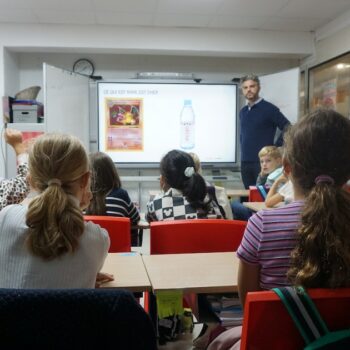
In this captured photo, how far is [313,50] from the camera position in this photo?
5348mm

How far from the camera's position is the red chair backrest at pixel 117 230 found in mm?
1800

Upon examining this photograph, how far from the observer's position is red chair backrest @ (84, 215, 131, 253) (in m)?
1.80

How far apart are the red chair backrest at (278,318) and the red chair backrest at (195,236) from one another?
0.96m

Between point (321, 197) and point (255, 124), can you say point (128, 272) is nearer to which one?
point (321, 197)

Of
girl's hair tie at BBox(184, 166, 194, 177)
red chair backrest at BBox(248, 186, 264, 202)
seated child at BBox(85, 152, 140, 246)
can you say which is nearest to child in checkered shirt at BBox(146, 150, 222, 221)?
girl's hair tie at BBox(184, 166, 194, 177)

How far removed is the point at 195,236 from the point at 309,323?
101cm

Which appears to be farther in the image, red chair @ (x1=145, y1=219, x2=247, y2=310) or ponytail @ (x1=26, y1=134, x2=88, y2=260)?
red chair @ (x1=145, y1=219, x2=247, y2=310)

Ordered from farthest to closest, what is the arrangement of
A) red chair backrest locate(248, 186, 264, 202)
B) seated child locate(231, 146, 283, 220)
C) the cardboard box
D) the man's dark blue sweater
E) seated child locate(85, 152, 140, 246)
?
the man's dark blue sweater, the cardboard box, seated child locate(231, 146, 283, 220), red chair backrest locate(248, 186, 264, 202), seated child locate(85, 152, 140, 246)

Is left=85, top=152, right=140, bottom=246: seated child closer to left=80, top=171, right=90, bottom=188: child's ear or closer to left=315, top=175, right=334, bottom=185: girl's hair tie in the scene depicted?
left=80, top=171, right=90, bottom=188: child's ear

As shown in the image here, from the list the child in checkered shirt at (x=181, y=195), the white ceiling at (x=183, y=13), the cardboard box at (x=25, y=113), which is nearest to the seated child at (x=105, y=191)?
the child in checkered shirt at (x=181, y=195)

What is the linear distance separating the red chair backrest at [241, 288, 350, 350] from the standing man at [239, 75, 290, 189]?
174 inches

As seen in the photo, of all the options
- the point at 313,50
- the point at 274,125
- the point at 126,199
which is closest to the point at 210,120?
the point at 274,125

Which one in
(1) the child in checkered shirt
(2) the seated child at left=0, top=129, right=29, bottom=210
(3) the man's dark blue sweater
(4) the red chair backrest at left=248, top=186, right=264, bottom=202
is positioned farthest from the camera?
(3) the man's dark blue sweater

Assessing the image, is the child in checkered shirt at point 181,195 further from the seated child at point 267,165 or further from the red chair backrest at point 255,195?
the seated child at point 267,165
